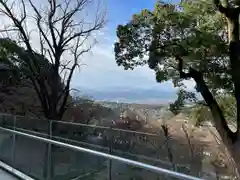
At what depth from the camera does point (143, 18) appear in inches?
382

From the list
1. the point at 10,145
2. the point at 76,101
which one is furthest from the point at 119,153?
the point at 76,101

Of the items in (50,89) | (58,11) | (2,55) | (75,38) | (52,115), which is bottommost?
(52,115)

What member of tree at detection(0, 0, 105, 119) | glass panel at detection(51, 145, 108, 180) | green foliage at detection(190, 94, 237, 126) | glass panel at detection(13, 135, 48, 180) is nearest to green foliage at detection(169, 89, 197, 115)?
green foliage at detection(190, 94, 237, 126)

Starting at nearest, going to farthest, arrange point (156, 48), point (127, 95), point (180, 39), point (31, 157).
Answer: point (31, 157) < point (180, 39) < point (156, 48) < point (127, 95)

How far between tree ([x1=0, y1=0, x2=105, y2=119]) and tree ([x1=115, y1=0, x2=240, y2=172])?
3361 millimetres

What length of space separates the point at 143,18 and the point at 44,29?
4883 mm

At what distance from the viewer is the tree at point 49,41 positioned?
40.7 feet

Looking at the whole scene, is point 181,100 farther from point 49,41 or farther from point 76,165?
point 76,165

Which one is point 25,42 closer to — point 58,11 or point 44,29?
point 44,29

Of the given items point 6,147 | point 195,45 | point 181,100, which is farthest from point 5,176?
point 181,100

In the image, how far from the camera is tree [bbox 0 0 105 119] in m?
12.4

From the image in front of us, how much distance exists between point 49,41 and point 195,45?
645cm

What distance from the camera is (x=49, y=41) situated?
502 inches

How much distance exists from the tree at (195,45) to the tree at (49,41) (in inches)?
132
